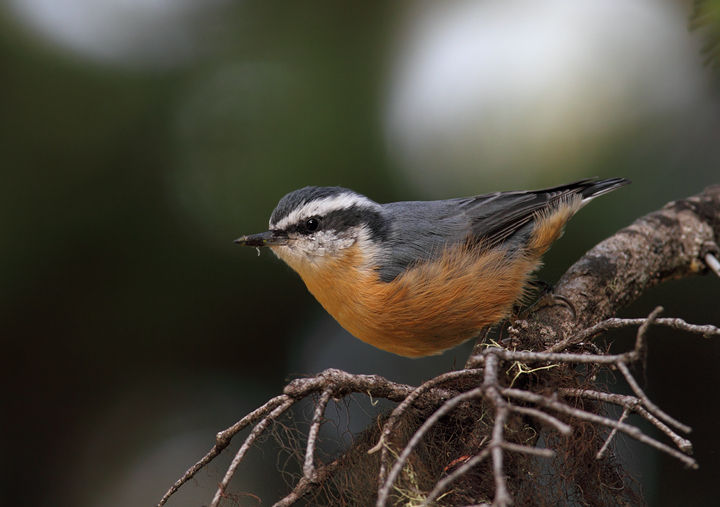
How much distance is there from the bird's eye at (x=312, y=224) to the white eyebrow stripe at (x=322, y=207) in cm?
3

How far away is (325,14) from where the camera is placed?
2.77 meters

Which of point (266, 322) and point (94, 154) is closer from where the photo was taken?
point (94, 154)

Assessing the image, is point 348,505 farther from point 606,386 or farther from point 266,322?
point 266,322

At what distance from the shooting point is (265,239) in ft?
7.95

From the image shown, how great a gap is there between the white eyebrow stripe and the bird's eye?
1.3 inches

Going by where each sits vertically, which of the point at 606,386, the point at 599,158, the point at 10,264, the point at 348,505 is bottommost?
the point at 348,505

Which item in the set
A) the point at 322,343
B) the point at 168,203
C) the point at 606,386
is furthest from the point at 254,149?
the point at 606,386

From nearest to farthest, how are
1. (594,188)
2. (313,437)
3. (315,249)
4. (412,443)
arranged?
(412,443)
(313,437)
(315,249)
(594,188)

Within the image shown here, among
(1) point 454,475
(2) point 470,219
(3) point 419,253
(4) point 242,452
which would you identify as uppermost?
(2) point 470,219

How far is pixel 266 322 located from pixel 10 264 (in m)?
1.25

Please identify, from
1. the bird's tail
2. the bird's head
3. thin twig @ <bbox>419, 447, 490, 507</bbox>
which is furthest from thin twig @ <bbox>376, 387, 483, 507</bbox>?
the bird's tail

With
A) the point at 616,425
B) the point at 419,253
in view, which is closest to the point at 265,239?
the point at 419,253

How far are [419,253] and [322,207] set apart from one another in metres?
0.56

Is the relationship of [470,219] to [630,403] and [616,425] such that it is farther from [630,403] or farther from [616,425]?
[616,425]
